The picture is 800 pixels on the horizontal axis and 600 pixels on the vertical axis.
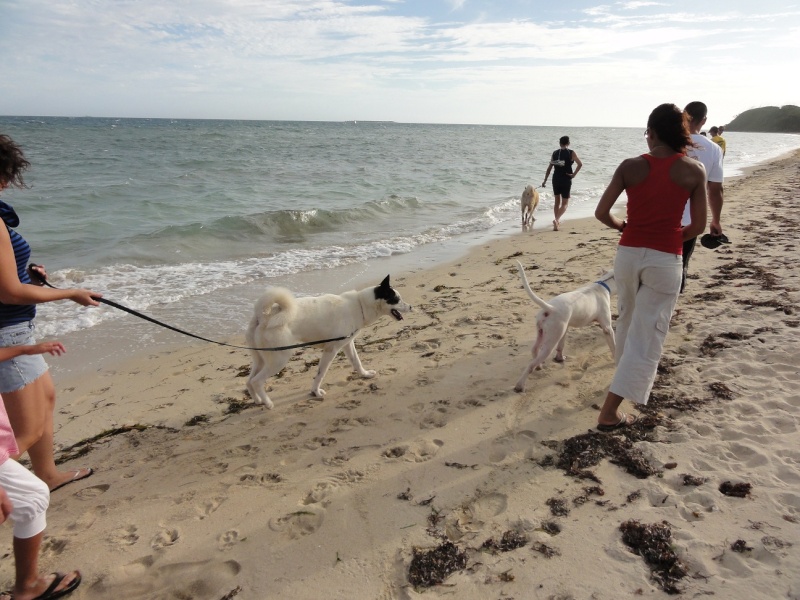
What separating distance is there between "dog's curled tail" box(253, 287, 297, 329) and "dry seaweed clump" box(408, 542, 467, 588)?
2.22 meters

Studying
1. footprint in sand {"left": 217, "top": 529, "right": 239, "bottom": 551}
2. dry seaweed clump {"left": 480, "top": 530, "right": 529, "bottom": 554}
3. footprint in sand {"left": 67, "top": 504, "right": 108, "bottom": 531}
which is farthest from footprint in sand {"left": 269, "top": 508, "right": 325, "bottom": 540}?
footprint in sand {"left": 67, "top": 504, "right": 108, "bottom": 531}

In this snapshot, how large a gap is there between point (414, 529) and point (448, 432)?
3.35 feet

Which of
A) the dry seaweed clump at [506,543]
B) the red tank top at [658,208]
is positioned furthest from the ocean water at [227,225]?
the red tank top at [658,208]

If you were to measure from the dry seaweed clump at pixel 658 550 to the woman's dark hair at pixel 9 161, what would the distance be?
345cm

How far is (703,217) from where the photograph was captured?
3145 millimetres

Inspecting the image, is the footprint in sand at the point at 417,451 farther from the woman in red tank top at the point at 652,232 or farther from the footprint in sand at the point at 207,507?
the woman in red tank top at the point at 652,232

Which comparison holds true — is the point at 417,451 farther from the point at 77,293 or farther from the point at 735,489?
the point at 77,293

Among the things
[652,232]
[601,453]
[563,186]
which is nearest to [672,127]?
[652,232]

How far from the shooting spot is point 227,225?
12211 millimetres

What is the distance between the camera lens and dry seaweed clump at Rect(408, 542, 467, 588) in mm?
2387

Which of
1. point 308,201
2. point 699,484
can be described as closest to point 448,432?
point 699,484

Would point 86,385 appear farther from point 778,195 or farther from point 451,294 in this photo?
point 778,195

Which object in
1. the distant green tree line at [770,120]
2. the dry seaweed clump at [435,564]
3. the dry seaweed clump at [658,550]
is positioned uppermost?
the distant green tree line at [770,120]

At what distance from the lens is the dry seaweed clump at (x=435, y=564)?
239cm
